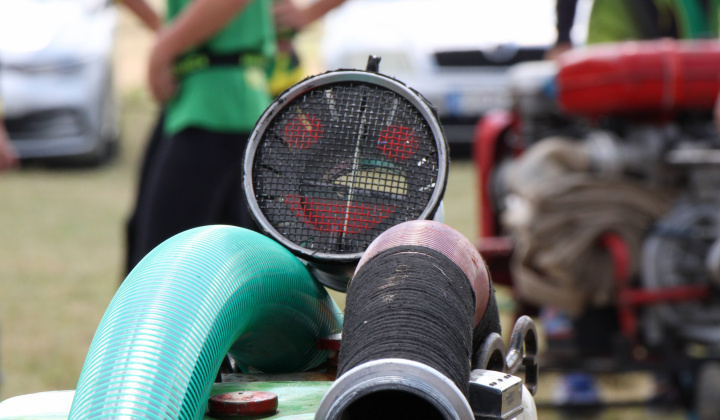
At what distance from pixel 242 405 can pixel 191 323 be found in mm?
96

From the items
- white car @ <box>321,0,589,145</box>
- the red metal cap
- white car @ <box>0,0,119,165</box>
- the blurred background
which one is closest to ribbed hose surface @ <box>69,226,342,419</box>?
the red metal cap

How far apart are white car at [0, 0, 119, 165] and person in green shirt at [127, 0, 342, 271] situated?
17.1ft

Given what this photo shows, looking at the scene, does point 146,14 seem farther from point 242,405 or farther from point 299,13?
point 242,405

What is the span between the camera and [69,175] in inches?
295

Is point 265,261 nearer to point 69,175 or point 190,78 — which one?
point 190,78

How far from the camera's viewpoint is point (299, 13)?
253cm

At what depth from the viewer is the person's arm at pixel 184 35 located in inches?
74.6

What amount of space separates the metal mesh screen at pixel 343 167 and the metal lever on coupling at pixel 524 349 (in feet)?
0.53

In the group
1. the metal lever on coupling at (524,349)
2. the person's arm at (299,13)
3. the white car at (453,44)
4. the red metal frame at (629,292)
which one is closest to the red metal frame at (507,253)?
the red metal frame at (629,292)

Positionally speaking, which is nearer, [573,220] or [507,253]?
[573,220]

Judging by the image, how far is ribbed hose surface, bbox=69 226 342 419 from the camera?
0.68 m

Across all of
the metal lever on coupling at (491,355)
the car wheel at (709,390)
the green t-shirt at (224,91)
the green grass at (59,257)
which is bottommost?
the green grass at (59,257)

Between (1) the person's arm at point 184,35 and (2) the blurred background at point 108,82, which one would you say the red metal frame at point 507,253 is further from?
(2) the blurred background at point 108,82

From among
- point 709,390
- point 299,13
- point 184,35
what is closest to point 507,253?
point 709,390
